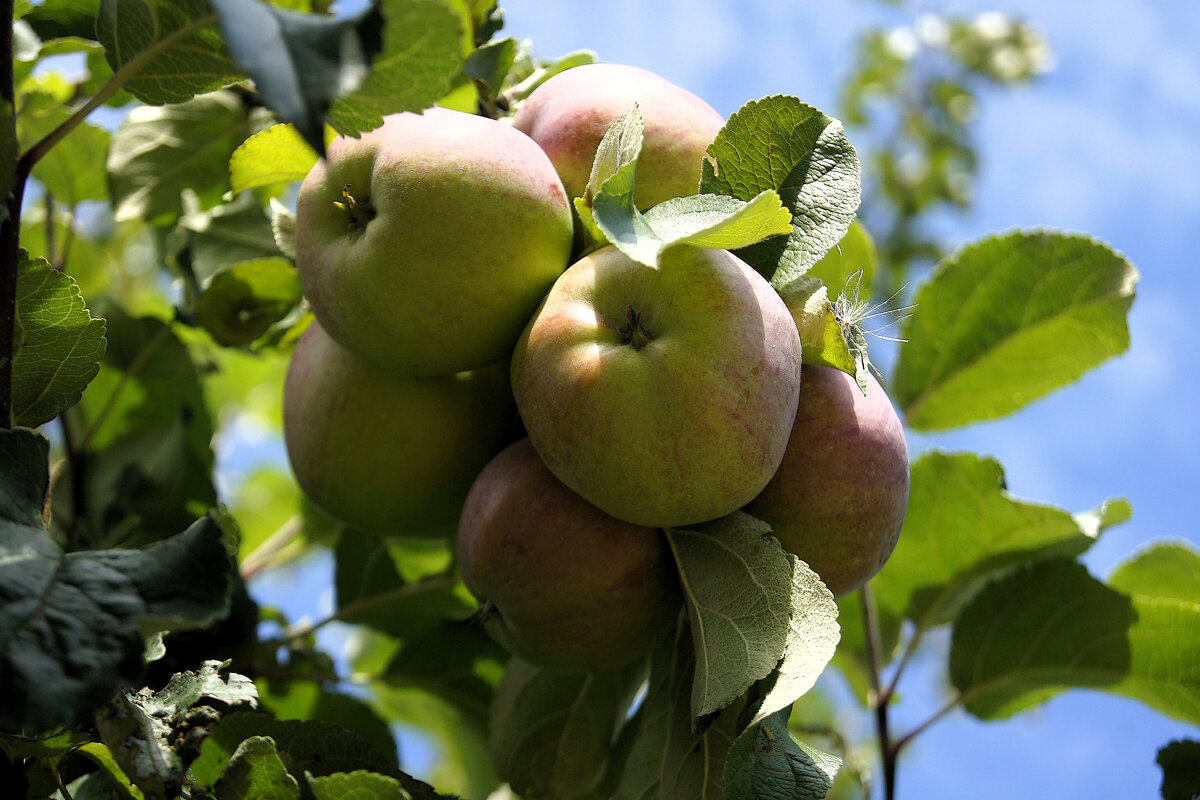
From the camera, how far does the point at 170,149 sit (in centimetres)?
124

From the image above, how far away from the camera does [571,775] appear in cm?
111

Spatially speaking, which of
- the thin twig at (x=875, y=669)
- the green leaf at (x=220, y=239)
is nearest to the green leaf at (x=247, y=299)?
the green leaf at (x=220, y=239)

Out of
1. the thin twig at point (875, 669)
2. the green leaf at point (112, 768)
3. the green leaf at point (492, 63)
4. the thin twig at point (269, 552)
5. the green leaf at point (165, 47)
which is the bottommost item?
the thin twig at point (269, 552)

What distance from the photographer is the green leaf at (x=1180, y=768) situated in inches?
39.0

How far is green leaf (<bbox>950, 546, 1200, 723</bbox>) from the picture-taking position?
3.81 feet

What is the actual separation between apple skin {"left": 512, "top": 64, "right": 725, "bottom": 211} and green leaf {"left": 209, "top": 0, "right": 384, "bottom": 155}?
30cm

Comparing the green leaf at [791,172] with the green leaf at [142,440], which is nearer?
the green leaf at [791,172]

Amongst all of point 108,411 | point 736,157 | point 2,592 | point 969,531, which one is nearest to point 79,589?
point 2,592

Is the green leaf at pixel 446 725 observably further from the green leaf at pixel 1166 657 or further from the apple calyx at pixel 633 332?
the green leaf at pixel 1166 657

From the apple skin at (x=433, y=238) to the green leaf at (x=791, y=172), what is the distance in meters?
0.15

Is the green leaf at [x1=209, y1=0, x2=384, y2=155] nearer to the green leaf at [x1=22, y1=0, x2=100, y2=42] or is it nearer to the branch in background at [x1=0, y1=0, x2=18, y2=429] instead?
the branch in background at [x1=0, y1=0, x2=18, y2=429]

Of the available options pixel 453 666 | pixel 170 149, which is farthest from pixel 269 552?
pixel 170 149

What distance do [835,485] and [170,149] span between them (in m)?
0.90

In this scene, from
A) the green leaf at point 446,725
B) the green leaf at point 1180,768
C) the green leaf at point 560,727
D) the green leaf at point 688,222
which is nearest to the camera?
the green leaf at point 688,222
